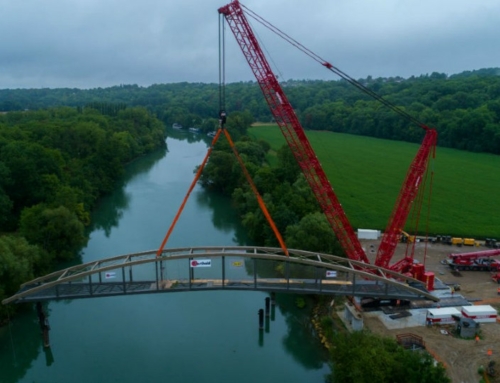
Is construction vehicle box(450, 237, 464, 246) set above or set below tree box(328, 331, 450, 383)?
below

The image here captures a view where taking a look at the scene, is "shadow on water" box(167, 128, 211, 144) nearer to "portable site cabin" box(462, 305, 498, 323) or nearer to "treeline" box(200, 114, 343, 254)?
"treeline" box(200, 114, 343, 254)

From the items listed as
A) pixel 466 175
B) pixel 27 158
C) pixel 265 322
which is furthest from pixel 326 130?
pixel 265 322

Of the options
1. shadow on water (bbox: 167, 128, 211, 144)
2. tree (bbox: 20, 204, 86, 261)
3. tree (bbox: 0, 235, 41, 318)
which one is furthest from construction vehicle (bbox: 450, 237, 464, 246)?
shadow on water (bbox: 167, 128, 211, 144)

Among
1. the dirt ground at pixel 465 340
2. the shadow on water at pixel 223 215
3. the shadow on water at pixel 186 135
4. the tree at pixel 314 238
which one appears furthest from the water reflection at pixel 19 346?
the shadow on water at pixel 186 135

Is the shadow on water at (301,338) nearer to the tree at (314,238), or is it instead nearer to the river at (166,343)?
the river at (166,343)

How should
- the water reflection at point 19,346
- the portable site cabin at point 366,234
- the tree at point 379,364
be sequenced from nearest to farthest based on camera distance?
the tree at point 379,364
the water reflection at point 19,346
the portable site cabin at point 366,234

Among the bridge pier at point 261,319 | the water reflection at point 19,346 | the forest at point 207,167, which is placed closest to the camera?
the water reflection at point 19,346

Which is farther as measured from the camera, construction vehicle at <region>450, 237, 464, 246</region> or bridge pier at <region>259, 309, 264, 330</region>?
construction vehicle at <region>450, 237, 464, 246</region>

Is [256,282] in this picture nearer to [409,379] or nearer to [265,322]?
[265,322]
